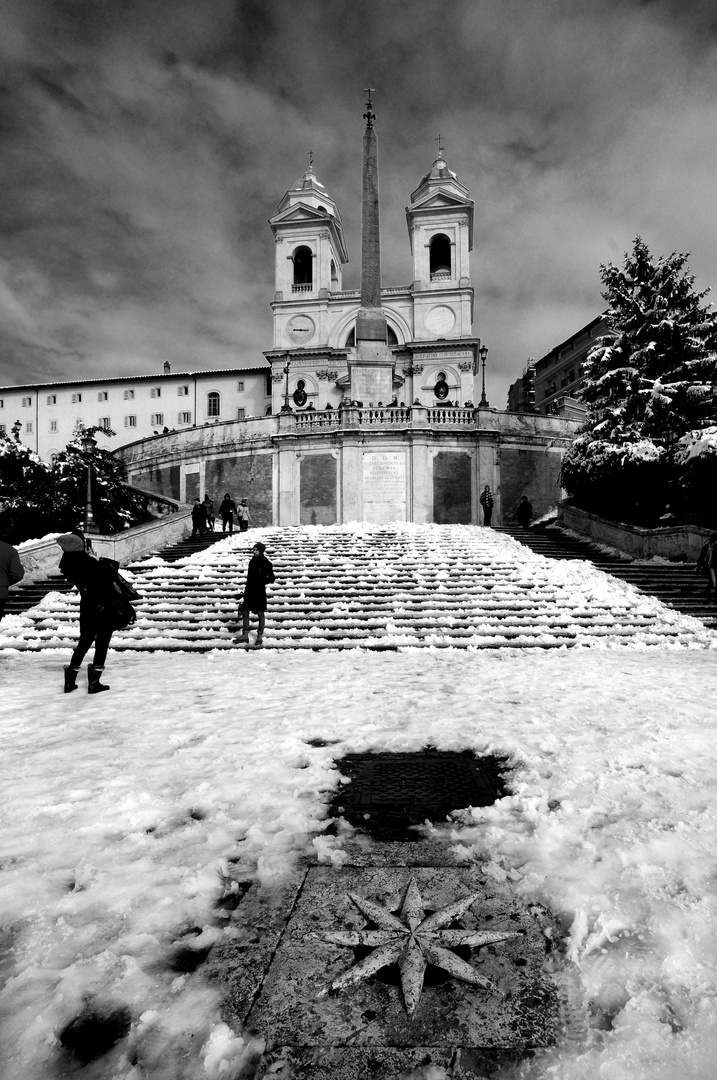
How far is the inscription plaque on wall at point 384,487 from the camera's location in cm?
3145

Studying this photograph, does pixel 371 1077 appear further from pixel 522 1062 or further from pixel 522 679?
pixel 522 679

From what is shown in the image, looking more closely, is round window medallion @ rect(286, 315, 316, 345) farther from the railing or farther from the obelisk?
the railing

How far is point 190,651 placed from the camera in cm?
993

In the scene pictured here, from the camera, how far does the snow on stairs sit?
Answer: 10.3 m

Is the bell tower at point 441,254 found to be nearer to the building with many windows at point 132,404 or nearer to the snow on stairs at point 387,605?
the building with many windows at point 132,404

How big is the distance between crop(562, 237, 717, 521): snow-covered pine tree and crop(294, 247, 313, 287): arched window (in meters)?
37.0

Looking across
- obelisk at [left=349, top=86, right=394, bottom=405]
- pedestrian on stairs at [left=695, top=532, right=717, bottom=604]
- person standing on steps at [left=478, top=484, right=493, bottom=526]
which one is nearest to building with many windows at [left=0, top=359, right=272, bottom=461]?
obelisk at [left=349, top=86, right=394, bottom=405]

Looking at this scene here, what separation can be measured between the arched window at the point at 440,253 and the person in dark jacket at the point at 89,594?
53.2m

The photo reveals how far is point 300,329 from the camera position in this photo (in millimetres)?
52500

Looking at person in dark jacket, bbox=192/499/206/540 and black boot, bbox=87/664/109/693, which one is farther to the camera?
person in dark jacket, bbox=192/499/206/540

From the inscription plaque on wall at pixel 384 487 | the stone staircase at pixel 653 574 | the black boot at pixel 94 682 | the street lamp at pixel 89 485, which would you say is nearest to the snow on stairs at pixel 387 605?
the stone staircase at pixel 653 574

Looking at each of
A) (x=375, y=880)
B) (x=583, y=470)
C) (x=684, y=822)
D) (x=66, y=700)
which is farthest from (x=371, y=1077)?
(x=583, y=470)

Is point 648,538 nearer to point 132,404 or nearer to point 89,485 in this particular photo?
point 89,485


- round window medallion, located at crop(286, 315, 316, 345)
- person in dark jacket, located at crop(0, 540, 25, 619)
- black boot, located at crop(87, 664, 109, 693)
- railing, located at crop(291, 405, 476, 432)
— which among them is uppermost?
round window medallion, located at crop(286, 315, 316, 345)
